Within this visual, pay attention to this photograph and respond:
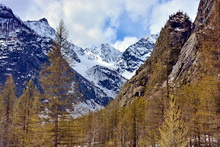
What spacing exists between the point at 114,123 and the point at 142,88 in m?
42.9

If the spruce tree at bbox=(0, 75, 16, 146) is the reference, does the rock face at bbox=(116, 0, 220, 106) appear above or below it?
above

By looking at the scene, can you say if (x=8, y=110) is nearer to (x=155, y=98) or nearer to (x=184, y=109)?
(x=155, y=98)

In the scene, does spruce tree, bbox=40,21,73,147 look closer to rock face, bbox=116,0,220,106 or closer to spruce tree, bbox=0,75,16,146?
rock face, bbox=116,0,220,106

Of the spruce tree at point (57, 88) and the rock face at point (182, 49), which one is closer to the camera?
the spruce tree at point (57, 88)

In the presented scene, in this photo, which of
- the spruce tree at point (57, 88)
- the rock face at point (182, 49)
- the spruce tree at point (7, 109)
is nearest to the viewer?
the spruce tree at point (57, 88)

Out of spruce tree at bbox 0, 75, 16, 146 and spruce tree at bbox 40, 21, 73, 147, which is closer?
spruce tree at bbox 40, 21, 73, 147

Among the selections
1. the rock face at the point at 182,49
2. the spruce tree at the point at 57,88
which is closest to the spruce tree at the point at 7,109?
the spruce tree at the point at 57,88

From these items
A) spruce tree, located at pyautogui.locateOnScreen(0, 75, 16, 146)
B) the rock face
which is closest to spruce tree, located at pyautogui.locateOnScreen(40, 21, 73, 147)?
the rock face

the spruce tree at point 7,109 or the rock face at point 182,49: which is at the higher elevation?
the rock face at point 182,49

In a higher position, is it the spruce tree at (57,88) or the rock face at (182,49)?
the rock face at (182,49)

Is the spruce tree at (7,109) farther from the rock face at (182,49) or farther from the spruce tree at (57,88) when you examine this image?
the rock face at (182,49)

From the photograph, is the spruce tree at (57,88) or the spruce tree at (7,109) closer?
the spruce tree at (57,88)

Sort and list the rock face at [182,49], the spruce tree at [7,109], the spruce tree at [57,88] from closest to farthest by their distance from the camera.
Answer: the spruce tree at [57,88]
the spruce tree at [7,109]
the rock face at [182,49]

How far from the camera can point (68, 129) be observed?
17.8 meters
